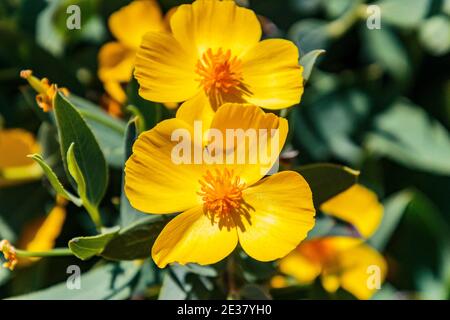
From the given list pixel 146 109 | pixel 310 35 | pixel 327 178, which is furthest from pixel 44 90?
pixel 310 35

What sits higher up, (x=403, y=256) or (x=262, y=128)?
(x=262, y=128)

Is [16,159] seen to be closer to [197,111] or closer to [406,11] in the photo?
[197,111]

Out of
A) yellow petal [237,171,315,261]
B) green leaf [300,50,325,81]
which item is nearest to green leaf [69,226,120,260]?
yellow petal [237,171,315,261]

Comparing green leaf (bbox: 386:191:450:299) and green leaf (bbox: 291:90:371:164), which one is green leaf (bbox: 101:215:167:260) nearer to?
green leaf (bbox: 291:90:371:164)

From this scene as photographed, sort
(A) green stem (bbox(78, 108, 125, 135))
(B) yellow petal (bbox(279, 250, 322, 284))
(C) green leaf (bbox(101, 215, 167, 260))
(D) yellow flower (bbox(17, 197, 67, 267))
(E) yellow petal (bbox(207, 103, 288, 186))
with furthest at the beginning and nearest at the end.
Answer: (B) yellow petal (bbox(279, 250, 322, 284)), (D) yellow flower (bbox(17, 197, 67, 267)), (A) green stem (bbox(78, 108, 125, 135)), (C) green leaf (bbox(101, 215, 167, 260)), (E) yellow petal (bbox(207, 103, 288, 186))
